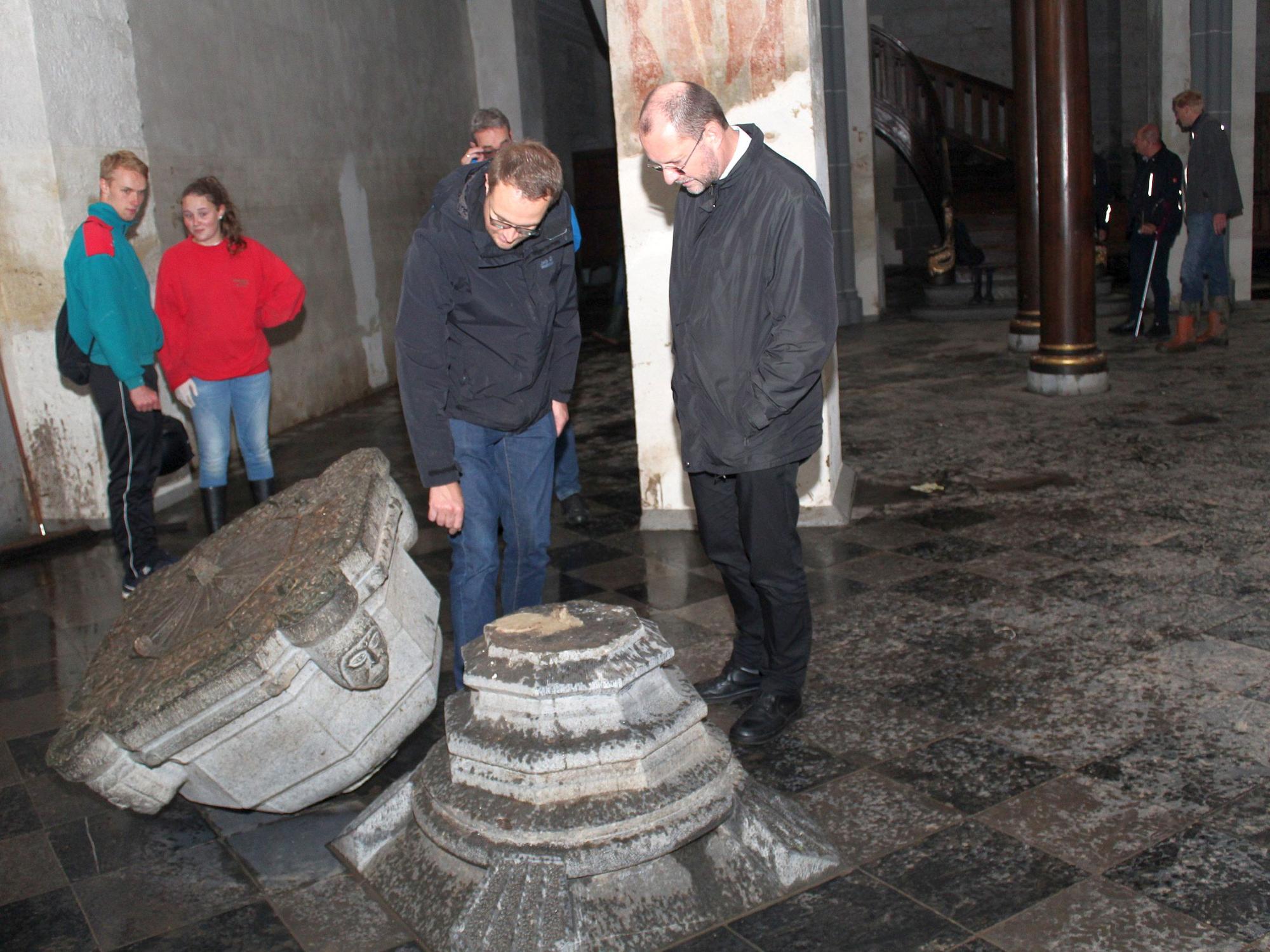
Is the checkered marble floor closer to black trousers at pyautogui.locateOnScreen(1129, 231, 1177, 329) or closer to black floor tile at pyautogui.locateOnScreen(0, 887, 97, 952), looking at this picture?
black floor tile at pyautogui.locateOnScreen(0, 887, 97, 952)

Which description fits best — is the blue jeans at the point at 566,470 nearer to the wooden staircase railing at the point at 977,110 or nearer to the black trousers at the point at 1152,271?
the black trousers at the point at 1152,271

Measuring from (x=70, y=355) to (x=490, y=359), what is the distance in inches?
105

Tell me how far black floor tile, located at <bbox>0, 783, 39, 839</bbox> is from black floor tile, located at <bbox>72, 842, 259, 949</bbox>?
0.43 metres

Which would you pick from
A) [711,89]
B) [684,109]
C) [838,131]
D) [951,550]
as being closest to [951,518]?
[951,550]

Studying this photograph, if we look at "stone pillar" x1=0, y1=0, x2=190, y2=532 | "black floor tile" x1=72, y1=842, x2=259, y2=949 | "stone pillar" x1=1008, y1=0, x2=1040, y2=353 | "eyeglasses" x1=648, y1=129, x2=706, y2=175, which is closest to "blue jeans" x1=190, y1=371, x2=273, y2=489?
"stone pillar" x1=0, y1=0, x2=190, y2=532

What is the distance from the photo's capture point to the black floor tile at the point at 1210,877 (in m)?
2.47

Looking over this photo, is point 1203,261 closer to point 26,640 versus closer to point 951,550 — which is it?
point 951,550

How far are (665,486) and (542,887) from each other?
11.1ft

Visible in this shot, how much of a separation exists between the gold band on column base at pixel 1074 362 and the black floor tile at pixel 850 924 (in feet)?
20.4

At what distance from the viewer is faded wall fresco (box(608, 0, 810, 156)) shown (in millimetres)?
5105

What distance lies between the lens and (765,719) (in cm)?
346

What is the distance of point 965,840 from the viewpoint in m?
2.84

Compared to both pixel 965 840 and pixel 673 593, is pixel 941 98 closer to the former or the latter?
pixel 673 593

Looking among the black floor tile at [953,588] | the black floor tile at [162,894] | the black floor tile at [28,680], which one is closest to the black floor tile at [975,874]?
the black floor tile at [162,894]
